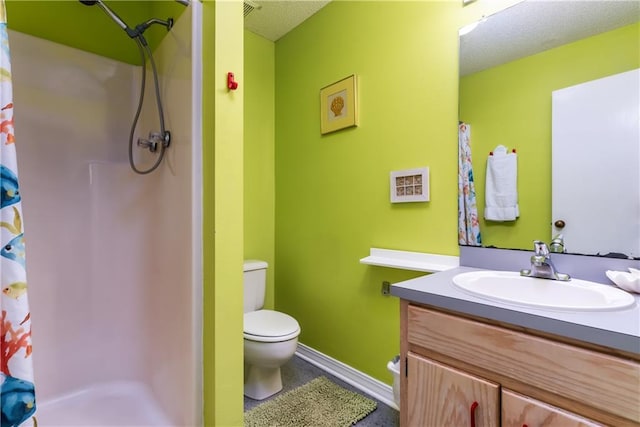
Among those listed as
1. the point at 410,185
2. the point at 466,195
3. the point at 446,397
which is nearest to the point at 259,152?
the point at 410,185

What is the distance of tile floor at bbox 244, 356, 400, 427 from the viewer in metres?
1.49

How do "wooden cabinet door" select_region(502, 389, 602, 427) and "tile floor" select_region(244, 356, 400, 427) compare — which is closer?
"wooden cabinet door" select_region(502, 389, 602, 427)

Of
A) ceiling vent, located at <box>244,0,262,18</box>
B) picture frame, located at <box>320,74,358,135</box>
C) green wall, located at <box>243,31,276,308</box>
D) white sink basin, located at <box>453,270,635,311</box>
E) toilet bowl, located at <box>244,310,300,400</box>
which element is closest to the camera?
white sink basin, located at <box>453,270,635,311</box>

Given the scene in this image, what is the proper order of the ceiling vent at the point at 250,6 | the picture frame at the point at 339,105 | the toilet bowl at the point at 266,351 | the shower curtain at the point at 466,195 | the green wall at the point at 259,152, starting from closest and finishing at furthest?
the shower curtain at the point at 466,195 < the toilet bowl at the point at 266,351 < the picture frame at the point at 339,105 < the ceiling vent at the point at 250,6 < the green wall at the point at 259,152

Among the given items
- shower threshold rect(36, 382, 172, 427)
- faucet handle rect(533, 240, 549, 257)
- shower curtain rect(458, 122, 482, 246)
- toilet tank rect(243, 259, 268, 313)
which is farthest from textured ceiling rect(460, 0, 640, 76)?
shower threshold rect(36, 382, 172, 427)

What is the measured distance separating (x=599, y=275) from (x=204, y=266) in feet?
4.55

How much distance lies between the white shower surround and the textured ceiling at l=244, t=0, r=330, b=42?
0.92 metres

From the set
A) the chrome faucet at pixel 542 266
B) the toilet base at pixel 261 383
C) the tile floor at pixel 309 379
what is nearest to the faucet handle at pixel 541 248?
the chrome faucet at pixel 542 266

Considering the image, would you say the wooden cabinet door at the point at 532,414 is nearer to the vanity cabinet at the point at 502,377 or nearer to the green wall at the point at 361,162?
the vanity cabinet at the point at 502,377

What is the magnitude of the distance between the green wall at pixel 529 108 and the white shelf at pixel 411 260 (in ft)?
0.62

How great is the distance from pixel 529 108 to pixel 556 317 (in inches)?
35.0

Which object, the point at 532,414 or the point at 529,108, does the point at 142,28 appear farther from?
the point at 532,414

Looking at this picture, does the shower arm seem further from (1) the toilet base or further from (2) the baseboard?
(2) the baseboard

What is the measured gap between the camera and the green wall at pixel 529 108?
1068 millimetres
